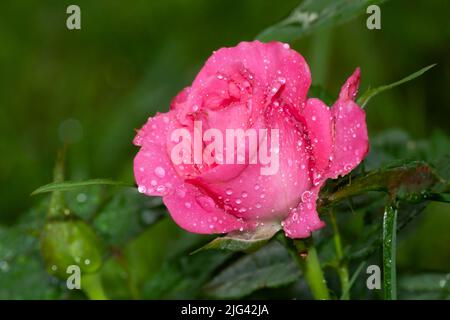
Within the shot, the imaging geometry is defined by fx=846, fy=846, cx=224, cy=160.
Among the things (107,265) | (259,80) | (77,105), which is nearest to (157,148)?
(259,80)

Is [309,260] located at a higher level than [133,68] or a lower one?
lower

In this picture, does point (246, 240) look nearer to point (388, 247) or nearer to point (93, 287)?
point (388, 247)

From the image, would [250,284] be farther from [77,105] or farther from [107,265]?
[77,105]

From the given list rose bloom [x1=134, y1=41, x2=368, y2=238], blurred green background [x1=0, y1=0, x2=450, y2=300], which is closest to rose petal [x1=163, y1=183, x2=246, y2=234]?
rose bloom [x1=134, y1=41, x2=368, y2=238]

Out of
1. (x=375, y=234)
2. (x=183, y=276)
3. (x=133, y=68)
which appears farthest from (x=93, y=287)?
(x=133, y=68)

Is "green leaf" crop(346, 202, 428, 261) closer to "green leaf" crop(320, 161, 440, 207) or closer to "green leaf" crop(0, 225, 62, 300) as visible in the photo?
"green leaf" crop(320, 161, 440, 207)
